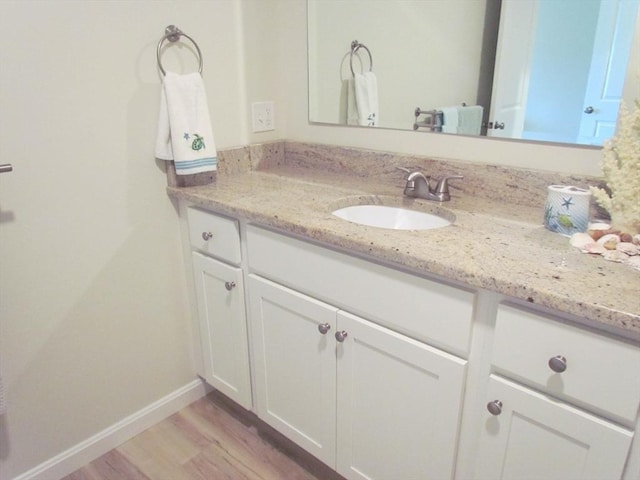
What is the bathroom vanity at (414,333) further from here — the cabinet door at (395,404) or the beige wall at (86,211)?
the beige wall at (86,211)

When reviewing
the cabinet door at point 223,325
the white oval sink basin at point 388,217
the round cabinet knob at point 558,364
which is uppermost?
the white oval sink basin at point 388,217

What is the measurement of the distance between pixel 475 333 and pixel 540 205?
1.72 feet

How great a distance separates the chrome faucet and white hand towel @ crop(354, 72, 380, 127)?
370 millimetres

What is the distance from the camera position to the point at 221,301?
1504 mm

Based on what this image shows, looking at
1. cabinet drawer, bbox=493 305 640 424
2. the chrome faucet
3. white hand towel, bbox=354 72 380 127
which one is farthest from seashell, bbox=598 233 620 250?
white hand towel, bbox=354 72 380 127

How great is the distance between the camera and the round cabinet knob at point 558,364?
780 millimetres

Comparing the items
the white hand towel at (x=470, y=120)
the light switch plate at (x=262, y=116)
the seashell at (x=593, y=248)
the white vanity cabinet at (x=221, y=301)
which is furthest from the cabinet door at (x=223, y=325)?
the seashell at (x=593, y=248)

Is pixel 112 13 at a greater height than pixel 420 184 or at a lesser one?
greater

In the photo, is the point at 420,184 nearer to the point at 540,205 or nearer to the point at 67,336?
the point at 540,205

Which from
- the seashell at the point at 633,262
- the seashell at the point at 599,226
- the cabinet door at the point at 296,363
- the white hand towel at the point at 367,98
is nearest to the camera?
the seashell at the point at 633,262

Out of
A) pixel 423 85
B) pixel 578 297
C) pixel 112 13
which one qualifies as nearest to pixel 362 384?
pixel 578 297

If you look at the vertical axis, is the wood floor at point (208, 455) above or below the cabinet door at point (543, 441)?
below

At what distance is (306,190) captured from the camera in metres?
1.45

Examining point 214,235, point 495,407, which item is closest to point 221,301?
point 214,235
